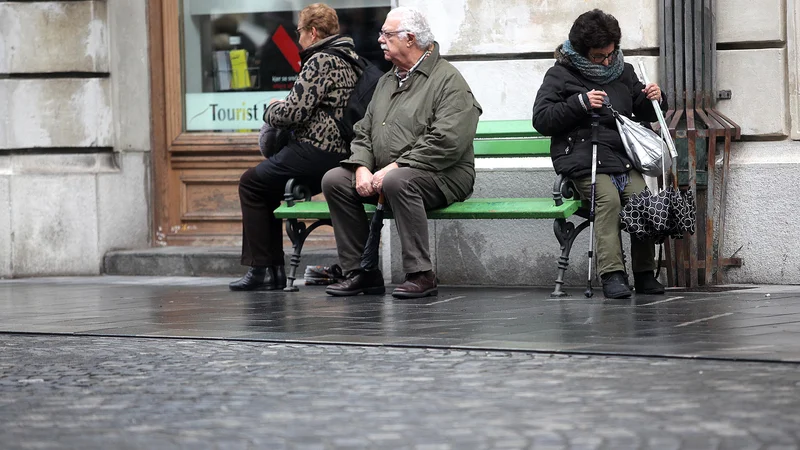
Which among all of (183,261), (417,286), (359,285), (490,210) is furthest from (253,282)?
(490,210)

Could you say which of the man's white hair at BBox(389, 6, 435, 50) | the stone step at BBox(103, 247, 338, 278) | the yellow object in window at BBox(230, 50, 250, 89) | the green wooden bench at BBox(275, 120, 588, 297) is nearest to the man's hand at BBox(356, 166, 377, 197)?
the green wooden bench at BBox(275, 120, 588, 297)

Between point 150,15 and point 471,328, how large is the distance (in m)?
5.47

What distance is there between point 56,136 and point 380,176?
344 centimetres

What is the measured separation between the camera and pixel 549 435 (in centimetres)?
402

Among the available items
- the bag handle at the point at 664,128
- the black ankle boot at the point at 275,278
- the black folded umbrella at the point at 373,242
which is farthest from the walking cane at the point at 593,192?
the black ankle boot at the point at 275,278

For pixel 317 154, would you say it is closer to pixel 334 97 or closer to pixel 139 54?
pixel 334 97

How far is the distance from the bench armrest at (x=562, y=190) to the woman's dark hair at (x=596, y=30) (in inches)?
30.1

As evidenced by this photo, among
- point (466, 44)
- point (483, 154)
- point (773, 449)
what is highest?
point (466, 44)

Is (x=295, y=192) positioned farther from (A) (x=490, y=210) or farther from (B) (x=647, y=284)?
(B) (x=647, y=284)

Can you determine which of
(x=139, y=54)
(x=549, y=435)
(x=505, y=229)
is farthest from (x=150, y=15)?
(x=549, y=435)

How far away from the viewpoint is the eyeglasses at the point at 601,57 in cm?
812

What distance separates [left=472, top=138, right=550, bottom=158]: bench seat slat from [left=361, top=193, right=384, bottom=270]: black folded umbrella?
2.91 feet

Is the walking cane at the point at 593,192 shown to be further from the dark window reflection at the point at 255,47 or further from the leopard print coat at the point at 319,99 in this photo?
the dark window reflection at the point at 255,47

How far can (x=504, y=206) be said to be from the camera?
8.32 metres
